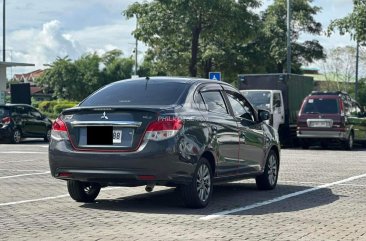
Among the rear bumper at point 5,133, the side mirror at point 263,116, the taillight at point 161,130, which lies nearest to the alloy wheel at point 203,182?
the taillight at point 161,130

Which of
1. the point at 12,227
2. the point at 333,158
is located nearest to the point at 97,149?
the point at 12,227

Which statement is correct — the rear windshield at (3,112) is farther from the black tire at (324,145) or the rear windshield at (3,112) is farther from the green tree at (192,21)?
the black tire at (324,145)

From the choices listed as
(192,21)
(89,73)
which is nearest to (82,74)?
(89,73)

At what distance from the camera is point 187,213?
9.36 m

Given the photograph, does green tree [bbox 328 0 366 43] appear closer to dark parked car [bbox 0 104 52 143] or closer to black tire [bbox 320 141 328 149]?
black tire [bbox 320 141 328 149]

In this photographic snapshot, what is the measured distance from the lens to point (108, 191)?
38.5 feet

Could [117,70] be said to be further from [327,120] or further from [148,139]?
[148,139]

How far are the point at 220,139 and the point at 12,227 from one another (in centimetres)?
323

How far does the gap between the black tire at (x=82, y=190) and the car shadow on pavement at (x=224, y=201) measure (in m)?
0.14

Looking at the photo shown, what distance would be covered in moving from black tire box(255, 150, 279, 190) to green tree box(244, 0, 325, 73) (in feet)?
132

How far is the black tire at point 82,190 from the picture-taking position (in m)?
10.2

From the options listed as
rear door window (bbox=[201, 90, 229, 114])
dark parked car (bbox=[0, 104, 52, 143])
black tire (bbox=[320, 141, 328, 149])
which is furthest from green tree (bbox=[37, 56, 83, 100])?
rear door window (bbox=[201, 90, 229, 114])

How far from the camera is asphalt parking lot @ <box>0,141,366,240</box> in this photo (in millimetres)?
7895

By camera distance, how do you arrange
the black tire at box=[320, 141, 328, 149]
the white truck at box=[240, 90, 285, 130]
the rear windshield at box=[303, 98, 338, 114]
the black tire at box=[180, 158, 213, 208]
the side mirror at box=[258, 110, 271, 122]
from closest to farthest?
the black tire at box=[180, 158, 213, 208] → the side mirror at box=[258, 110, 271, 122] → the rear windshield at box=[303, 98, 338, 114] → the white truck at box=[240, 90, 285, 130] → the black tire at box=[320, 141, 328, 149]
